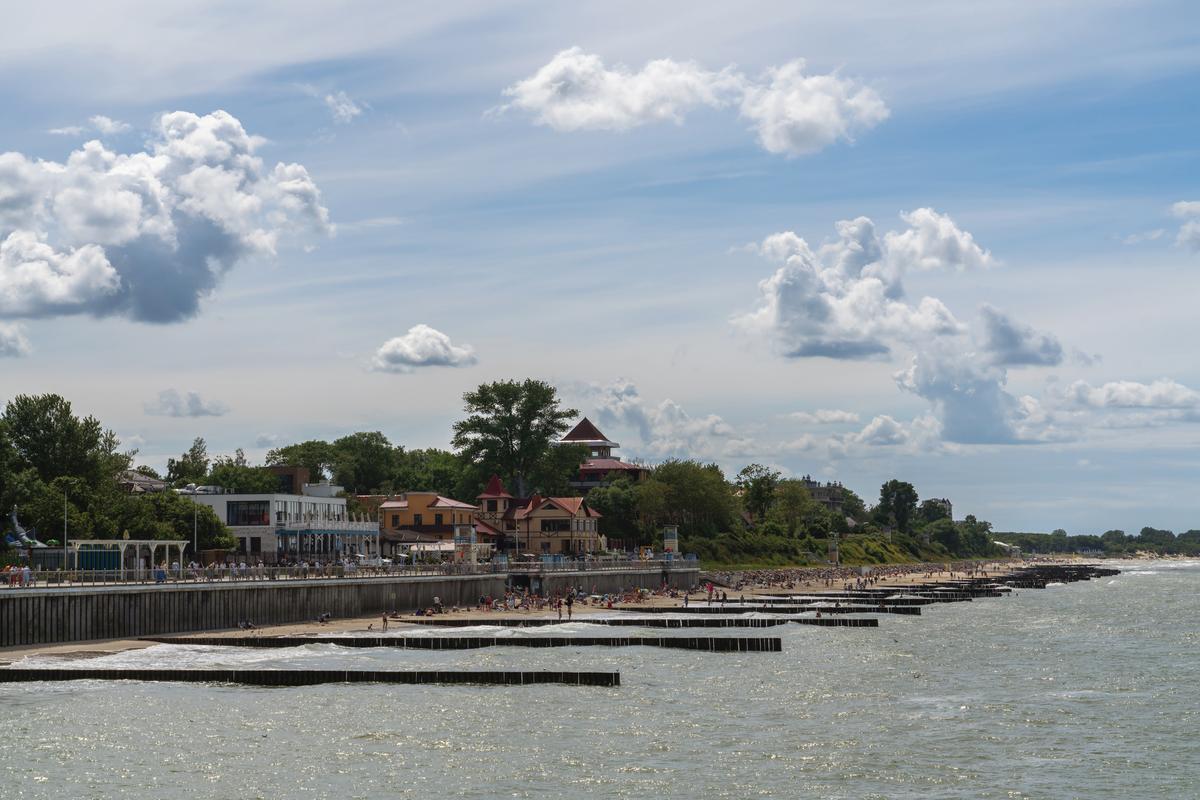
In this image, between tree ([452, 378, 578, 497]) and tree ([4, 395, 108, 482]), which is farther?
tree ([452, 378, 578, 497])

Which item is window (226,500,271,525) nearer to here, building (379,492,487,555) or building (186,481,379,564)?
building (186,481,379,564)

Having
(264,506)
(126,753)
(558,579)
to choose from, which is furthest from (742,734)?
(264,506)

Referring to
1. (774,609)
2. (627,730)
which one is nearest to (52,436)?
(774,609)

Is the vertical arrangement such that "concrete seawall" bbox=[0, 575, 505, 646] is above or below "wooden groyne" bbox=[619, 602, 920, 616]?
above

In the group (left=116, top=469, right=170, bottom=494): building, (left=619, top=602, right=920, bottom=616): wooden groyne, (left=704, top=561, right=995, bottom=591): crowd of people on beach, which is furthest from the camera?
(left=704, top=561, right=995, bottom=591): crowd of people on beach

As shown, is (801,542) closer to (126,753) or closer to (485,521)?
(485,521)

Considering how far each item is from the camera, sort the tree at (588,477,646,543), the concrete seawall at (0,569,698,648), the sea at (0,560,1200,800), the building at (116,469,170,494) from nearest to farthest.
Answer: the sea at (0,560,1200,800) → the concrete seawall at (0,569,698,648) → the building at (116,469,170,494) → the tree at (588,477,646,543)

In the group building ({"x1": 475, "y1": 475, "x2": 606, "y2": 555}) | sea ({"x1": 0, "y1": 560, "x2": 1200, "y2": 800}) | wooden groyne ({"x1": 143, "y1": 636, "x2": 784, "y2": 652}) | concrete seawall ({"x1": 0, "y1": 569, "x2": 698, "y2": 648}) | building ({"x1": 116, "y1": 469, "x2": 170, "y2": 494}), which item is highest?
building ({"x1": 116, "y1": 469, "x2": 170, "y2": 494})

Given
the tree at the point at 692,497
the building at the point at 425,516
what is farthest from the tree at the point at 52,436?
the tree at the point at 692,497

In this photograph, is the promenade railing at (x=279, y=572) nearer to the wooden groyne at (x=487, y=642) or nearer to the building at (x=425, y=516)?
the wooden groyne at (x=487, y=642)

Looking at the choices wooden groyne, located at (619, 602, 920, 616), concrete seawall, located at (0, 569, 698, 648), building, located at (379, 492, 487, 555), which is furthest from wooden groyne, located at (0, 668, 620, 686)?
building, located at (379, 492, 487, 555)

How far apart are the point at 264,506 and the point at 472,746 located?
84.7 m

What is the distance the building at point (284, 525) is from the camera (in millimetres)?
120500

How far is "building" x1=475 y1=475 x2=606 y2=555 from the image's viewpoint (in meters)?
152
